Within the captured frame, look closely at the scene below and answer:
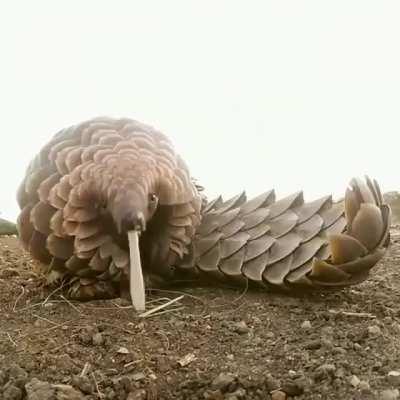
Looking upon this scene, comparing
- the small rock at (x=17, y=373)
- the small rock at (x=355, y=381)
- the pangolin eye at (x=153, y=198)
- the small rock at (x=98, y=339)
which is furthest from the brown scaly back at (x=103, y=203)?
the small rock at (x=355, y=381)

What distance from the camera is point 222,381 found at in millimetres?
842

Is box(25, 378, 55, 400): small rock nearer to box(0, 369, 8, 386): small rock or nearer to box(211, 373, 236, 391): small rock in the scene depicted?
box(0, 369, 8, 386): small rock

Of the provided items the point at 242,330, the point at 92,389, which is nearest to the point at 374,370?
the point at 242,330

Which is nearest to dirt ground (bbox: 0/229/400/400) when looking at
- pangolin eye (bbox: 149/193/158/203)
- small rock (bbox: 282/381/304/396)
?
small rock (bbox: 282/381/304/396)

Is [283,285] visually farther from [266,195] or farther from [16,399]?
[16,399]

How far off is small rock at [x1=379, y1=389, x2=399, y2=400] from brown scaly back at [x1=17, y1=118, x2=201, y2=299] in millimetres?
410

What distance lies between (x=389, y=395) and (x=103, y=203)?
50cm

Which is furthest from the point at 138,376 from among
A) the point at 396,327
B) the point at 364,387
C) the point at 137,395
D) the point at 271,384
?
the point at 396,327

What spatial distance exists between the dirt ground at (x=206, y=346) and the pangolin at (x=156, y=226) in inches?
1.8

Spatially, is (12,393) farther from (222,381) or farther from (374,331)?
(374,331)

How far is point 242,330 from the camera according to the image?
1.00m

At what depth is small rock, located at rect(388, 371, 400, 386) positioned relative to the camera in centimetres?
84

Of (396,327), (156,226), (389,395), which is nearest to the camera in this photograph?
(389,395)

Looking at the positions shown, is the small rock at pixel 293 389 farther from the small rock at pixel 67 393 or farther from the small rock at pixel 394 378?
the small rock at pixel 67 393
